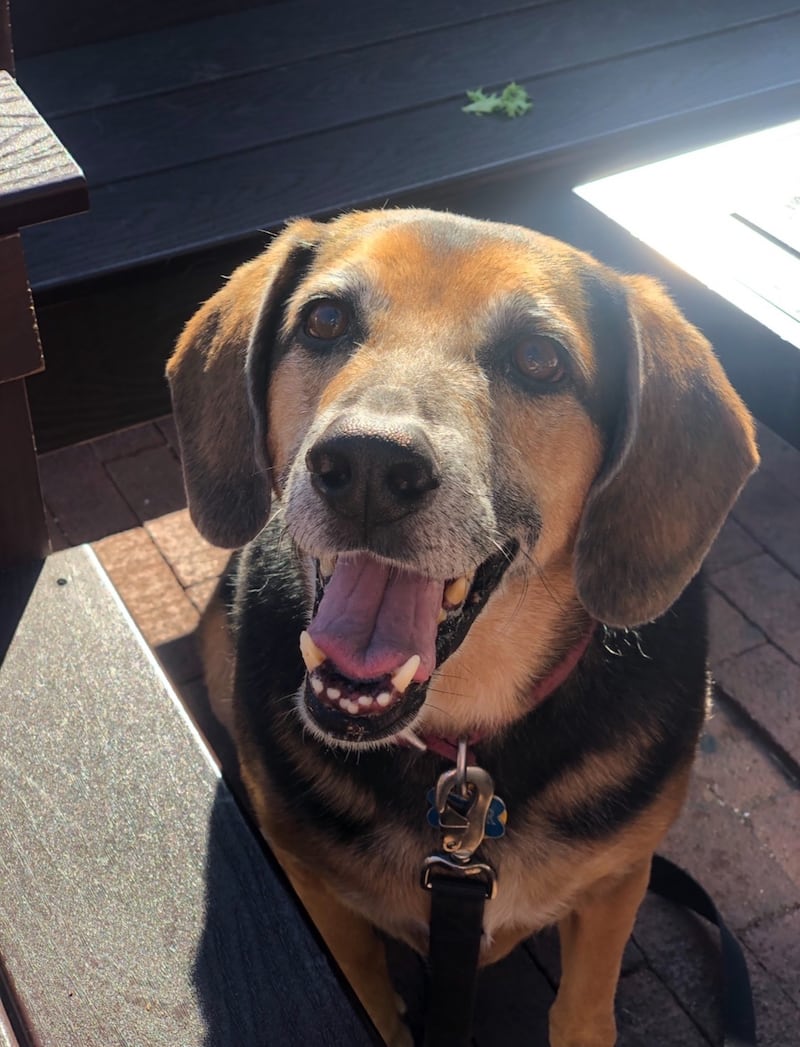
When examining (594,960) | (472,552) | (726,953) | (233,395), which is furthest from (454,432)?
(726,953)

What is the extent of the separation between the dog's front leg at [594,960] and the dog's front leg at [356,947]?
0.36 meters

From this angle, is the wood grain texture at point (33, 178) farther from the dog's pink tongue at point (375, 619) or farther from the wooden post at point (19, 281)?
the dog's pink tongue at point (375, 619)

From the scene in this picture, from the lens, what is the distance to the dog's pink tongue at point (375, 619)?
1709mm

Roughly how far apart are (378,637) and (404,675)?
0.09m

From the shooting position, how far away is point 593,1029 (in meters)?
2.29

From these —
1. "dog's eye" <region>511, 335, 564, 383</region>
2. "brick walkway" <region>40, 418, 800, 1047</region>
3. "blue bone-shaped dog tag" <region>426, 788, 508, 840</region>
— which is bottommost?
"brick walkway" <region>40, 418, 800, 1047</region>

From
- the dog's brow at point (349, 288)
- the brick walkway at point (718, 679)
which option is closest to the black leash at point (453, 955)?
the brick walkway at point (718, 679)

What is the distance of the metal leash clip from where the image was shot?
1887 mm

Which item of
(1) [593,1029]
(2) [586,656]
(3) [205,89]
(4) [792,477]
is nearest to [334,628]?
(2) [586,656]

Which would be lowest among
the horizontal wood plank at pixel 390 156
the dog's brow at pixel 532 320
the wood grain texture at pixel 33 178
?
the horizontal wood plank at pixel 390 156

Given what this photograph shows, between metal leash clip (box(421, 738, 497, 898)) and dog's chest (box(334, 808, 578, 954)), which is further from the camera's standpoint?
dog's chest (box(334, 808, 578, 954))

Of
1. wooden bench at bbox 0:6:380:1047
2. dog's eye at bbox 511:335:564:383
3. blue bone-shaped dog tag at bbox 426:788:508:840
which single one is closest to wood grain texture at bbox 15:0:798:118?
wooden bench at bbox 0:6:380:1047

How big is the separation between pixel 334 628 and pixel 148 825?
42 cm

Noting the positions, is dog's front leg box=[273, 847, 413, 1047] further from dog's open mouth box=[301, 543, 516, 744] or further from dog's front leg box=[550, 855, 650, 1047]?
dog's open mouth box=[301, 543, 516, 744]
